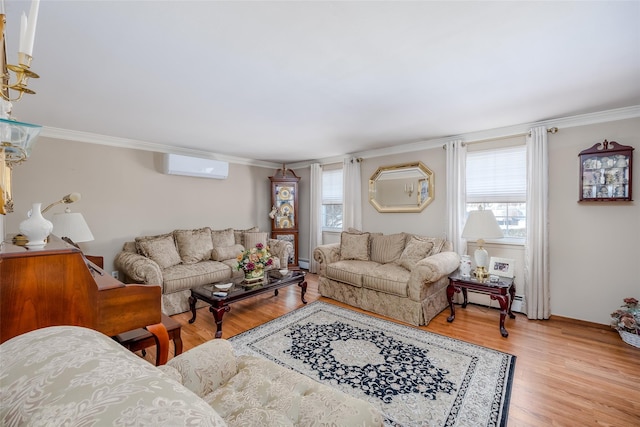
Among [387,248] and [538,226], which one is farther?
[387,248]

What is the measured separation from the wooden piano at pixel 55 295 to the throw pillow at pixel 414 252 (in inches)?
122

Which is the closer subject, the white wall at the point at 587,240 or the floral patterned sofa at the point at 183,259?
the white wall at the point at 587,240

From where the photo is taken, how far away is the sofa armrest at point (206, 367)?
1.21 m

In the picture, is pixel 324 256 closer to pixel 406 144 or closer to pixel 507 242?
pixel 406 144

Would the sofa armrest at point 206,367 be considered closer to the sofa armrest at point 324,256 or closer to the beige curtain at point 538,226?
the sofa armrest at point 324,256

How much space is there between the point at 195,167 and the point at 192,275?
1898 millimetres

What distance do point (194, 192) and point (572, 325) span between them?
5611mm

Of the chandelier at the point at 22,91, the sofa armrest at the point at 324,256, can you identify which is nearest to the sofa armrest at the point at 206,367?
the chandelier at the point at 22,91

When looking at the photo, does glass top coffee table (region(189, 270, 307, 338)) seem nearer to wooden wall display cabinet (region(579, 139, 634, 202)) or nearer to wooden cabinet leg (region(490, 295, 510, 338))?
wooden cabinet leg (region(490, 295, 510, 338))

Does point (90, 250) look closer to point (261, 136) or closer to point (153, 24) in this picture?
point (261, 136)

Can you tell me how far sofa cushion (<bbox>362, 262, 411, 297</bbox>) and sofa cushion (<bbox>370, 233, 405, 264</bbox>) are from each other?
1.02 feet

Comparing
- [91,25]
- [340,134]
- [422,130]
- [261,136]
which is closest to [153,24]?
[91,25]

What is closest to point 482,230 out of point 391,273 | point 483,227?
point 483,227

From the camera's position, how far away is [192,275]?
141 inches
